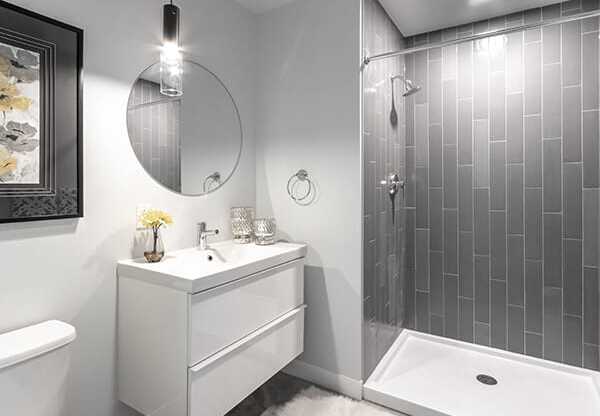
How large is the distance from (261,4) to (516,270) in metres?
2.58

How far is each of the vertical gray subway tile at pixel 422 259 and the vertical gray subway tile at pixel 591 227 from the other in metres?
1.01

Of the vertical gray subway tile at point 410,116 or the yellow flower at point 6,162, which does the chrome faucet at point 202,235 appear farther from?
the vertical gray subway tile at point 410,116

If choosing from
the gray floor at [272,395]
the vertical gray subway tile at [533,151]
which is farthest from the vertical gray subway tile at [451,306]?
the gray floor at [272,395]

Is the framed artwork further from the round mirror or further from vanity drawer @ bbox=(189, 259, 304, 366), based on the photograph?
vanity drawer @ bbox=(189, 259, 304, 366)

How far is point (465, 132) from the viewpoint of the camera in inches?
105

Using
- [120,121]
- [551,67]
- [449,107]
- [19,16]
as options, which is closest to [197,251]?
[120,121]

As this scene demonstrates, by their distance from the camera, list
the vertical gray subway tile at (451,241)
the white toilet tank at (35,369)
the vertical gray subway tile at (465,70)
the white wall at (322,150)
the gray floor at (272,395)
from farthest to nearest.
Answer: the vertical gray subway tile at (451,241) → the vertical gray subway tile at (465,70) → the white wall at (322,150) → the gray floor at (272,395) → the white toilet tank at (35,369)

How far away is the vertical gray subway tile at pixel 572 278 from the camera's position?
7.72 ft

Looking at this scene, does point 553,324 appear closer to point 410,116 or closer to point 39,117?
point 410,116

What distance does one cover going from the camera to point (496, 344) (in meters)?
2.62

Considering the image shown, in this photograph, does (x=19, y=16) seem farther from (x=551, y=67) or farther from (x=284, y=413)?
(x=551, y=67)

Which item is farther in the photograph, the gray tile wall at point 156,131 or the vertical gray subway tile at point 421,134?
the vertical gray subway tile at point 421,134

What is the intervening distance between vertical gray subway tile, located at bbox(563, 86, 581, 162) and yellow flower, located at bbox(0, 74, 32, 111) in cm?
299

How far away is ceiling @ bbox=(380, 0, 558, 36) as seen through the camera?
7.66 ft
